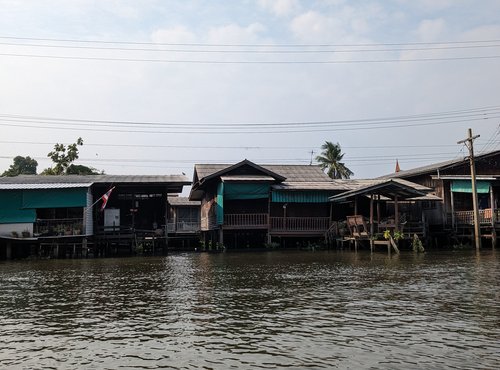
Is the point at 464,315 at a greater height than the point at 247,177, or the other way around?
the point at 247,177

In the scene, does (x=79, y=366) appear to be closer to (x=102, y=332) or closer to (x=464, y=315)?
(x=102, y=332)

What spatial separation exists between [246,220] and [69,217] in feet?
36.2

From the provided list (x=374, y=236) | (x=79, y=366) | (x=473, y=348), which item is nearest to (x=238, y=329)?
(x=79, y=366)

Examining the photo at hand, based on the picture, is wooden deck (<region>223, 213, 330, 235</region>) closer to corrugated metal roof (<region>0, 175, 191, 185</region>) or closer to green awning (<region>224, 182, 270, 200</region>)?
green awning (<region>224, 182, 270, 200</region>)

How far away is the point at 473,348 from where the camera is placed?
6.39 meters

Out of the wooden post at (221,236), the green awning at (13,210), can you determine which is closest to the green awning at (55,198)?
the green awning at (13,210)

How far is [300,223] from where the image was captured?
30062mm

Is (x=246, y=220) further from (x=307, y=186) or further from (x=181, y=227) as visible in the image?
(x=181, y=227)

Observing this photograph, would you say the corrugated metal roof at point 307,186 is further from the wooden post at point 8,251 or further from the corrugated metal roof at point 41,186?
the wooden post at point 8,251

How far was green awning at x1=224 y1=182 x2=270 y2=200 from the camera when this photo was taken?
29.7 metres

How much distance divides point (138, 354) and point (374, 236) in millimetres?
20610

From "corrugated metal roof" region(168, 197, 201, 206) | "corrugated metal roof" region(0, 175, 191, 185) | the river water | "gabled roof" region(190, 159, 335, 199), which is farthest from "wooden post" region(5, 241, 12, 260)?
"corrugated metal roof" region(168, 197, 201, 206)

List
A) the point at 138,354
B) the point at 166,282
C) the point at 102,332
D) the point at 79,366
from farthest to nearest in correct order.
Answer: the point at 166,282 → the point at 102,332 → the point at 138,354 → the point at 79,366

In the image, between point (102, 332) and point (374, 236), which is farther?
point (374, 236)
